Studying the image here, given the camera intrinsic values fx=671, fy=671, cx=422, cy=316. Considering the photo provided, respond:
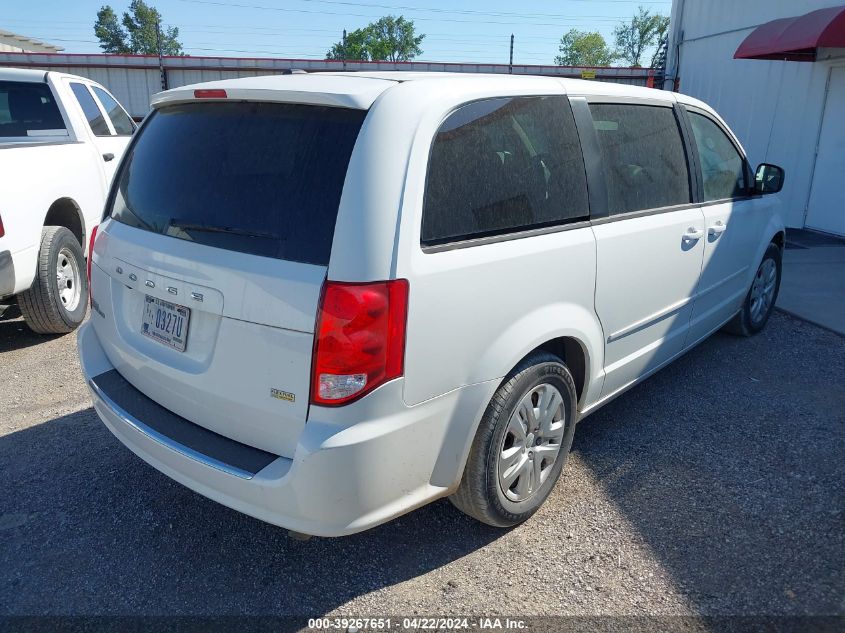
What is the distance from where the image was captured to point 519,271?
254 centimetres

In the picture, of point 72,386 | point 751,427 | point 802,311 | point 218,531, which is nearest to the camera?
point 218,531

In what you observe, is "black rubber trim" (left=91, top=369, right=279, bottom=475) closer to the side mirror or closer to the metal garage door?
the side mirror

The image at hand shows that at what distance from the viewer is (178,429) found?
2471 mm

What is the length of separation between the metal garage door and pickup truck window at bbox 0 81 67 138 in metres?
9.76

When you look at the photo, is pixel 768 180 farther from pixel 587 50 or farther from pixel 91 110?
pixel 587 50

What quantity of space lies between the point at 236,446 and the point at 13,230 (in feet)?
10.6

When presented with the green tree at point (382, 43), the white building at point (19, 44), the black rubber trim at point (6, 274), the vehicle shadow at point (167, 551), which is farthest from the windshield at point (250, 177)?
the green tree at point (382, 43)

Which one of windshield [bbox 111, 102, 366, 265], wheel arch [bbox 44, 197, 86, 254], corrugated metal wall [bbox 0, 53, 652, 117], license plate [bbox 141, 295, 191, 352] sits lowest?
wheel arch [bbox 44, 197, 86, 254]

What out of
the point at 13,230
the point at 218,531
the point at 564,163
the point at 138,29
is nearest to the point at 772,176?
the point at 564,163

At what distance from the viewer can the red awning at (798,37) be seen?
8.27m

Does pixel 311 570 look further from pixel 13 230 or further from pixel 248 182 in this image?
pixel 13 230

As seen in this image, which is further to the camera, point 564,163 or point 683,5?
point 683,5

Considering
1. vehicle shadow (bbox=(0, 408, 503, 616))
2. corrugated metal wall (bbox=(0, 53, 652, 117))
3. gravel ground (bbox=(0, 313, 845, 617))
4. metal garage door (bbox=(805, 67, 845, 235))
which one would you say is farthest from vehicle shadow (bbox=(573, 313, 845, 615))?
corrugated metal wall (bbox=(0, 53, 652, 117))

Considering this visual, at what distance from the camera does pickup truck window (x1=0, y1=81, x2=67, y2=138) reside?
20.3ft
